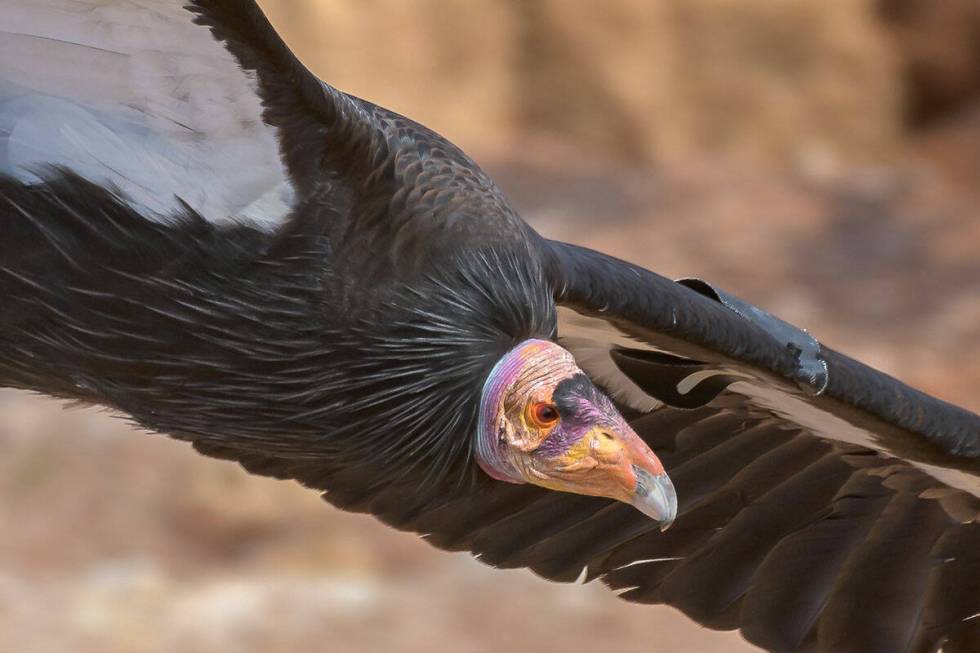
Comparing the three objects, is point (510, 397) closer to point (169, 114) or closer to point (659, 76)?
point (169, 114)

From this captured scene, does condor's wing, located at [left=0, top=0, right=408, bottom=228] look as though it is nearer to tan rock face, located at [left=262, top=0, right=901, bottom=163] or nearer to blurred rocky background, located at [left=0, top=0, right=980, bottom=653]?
blurred rocky background, located at [left=0, top=0, right=980, bottom=653]

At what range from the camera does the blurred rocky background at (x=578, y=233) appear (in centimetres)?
686

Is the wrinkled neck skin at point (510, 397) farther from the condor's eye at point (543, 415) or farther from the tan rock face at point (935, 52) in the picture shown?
the tan rock face at point (935, 52)

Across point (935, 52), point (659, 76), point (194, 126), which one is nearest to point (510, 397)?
point (194, 126)

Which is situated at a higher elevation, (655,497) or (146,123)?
(146,123)

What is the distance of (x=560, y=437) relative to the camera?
2.95 metres

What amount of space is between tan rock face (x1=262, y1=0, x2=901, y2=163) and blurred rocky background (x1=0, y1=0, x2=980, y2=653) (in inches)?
0.6

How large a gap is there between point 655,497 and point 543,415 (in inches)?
10.7

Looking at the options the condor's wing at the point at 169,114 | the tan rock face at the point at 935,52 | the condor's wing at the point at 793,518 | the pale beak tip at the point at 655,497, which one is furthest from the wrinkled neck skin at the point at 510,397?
the tan rock face at the point at 935,52

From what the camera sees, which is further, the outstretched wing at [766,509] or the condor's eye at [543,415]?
the outstretched wing at [766,509]

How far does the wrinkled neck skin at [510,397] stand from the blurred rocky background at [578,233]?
381cm

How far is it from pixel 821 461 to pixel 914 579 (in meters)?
0.40

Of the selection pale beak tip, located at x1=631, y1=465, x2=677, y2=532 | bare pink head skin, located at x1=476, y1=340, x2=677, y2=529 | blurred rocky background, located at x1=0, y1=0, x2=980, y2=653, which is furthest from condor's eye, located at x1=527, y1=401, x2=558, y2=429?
blurred rocky background, located at x1=0, y1=0, x2=980, y2=653

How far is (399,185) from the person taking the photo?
9.14 feet
